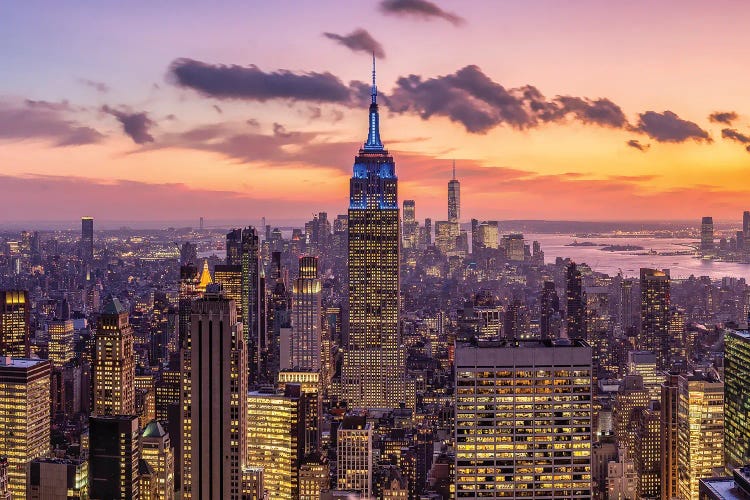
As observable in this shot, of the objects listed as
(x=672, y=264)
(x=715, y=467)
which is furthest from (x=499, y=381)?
(x=672, y=264)

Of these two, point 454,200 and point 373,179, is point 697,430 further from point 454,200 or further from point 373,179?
point 373,179

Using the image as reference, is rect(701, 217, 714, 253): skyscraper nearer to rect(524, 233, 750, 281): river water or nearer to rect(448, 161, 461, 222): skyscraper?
rect(524, 233, 750, 281): river water

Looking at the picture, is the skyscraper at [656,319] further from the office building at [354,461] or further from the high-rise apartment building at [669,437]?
the office building at [354,461]

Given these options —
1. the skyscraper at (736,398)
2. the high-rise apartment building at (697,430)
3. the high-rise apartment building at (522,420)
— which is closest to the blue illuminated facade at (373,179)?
the high-rise apartment building at (697,430)

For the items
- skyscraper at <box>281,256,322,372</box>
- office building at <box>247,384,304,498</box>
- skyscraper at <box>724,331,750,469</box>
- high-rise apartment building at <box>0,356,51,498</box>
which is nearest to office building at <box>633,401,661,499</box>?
skyscraper at <box>724,331,750,469</box>

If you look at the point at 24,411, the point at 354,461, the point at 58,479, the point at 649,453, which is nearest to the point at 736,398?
the point at 649,453
